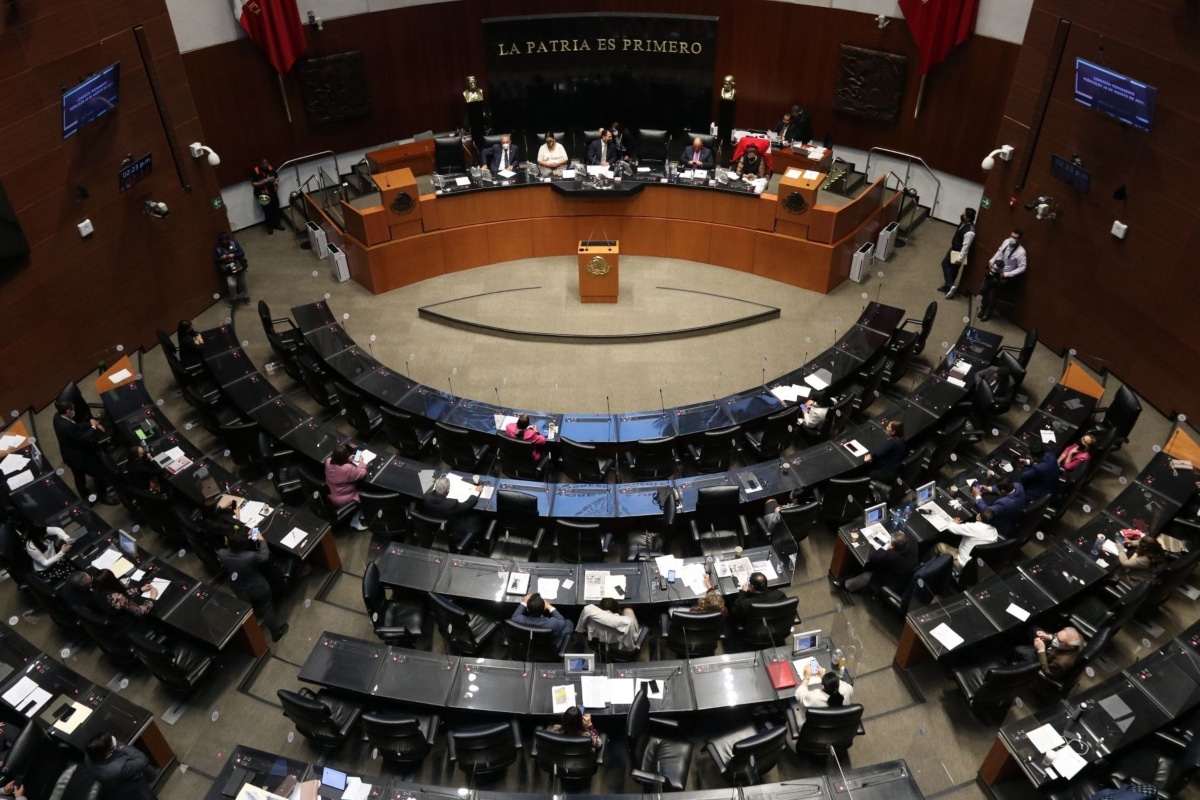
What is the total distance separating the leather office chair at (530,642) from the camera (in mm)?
8008

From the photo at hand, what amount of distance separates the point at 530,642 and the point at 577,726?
121 cm

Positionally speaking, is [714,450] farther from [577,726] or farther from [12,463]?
[12,463]

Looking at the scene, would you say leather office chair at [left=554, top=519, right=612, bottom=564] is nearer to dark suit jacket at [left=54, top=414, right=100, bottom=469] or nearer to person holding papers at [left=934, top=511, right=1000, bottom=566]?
person holding papers at [left=934, top=511, right=1000, bottom=566]

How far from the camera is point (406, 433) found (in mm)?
10820

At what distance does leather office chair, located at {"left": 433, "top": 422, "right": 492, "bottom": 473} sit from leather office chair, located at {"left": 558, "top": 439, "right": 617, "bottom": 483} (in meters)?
1.04

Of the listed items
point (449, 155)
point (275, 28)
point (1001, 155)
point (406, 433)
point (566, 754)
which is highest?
point (275, 28)

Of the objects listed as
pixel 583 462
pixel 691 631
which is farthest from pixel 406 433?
pixel 691 631

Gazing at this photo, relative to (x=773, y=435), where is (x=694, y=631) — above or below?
below

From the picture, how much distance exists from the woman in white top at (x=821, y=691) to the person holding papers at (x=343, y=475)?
5.52 meters

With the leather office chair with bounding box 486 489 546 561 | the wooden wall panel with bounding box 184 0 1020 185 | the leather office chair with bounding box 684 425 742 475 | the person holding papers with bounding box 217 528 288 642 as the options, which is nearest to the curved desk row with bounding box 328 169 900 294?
the wooden wall panel with bounding box 184 0 1020 185

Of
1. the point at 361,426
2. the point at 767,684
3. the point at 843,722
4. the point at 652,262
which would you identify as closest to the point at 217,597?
the point at 361,426

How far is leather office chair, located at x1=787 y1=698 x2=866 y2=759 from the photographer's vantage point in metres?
7.14

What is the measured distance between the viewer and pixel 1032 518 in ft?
29.7

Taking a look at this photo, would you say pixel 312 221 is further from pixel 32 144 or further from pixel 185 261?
pixel 32 144
